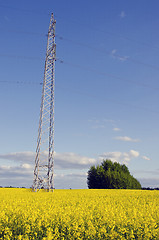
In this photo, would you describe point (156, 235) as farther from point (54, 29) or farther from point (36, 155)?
point (54, 29)

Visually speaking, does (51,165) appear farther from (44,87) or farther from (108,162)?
(108,162)

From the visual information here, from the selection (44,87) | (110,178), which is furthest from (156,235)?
(110,178)

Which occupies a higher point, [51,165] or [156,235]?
[51,165]

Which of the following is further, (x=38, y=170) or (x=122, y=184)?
(x=122, y=184)

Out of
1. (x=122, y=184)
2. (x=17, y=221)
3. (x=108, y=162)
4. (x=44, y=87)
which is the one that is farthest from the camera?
(x=108, y=162)

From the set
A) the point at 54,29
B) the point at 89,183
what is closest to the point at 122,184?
the point at 89,183

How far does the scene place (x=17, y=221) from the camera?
977 cm

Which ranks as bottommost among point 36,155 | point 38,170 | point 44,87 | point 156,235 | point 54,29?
point 156,235

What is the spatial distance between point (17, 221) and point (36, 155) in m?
→ 18.6

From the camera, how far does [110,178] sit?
182 ft

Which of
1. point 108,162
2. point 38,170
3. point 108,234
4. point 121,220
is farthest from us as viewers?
point 108,162

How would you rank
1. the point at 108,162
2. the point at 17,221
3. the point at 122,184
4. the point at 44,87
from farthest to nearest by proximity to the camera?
the point at 108,162
the point at 122,184
the point at 44,87
the point at 17,221

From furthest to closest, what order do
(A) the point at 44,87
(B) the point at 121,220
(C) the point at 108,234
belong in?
(A) the point at 44,87 < (B) the point at 121,220 < (C) the point at 108,234

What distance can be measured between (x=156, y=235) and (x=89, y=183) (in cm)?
5145
